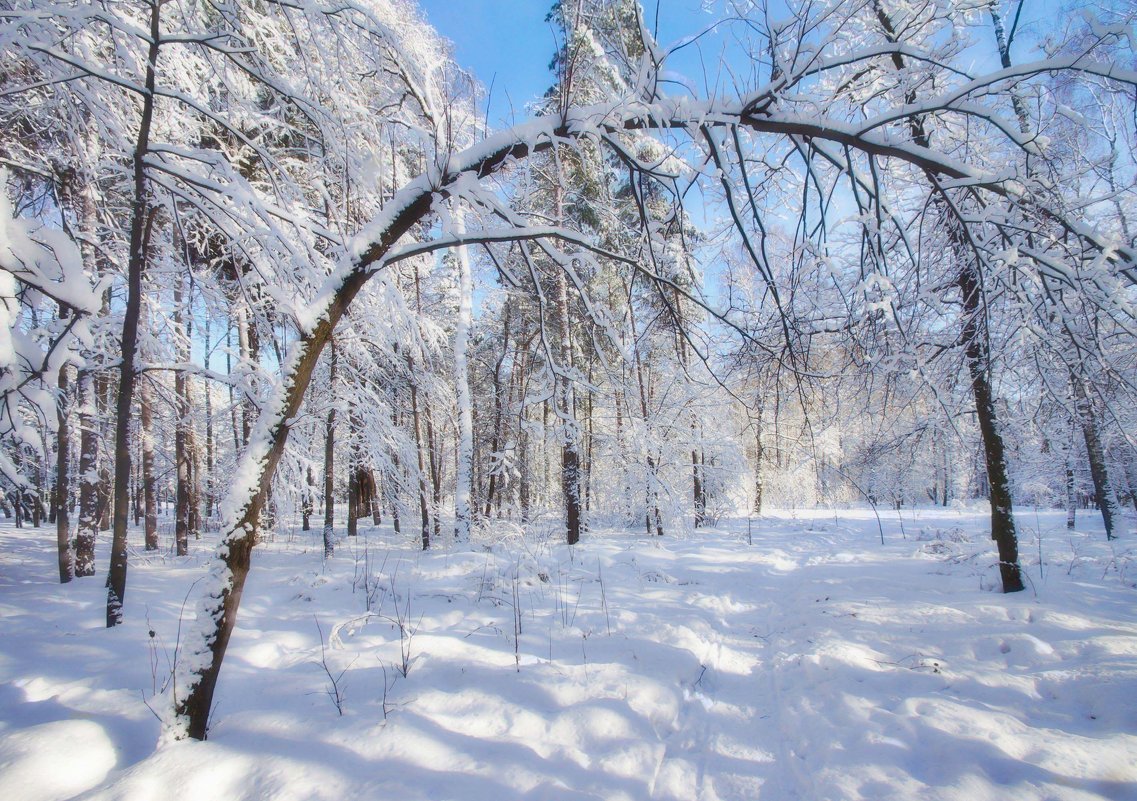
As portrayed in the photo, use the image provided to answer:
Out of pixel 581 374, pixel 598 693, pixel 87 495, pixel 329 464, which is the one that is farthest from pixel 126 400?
pixel 87 495

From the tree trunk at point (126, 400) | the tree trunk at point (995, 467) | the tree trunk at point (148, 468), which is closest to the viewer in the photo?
the tree trunk at point (126, 400)

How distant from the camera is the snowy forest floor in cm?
216

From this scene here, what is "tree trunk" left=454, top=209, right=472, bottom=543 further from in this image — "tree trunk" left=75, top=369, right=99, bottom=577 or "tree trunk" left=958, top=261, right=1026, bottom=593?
"tree trunk" left=958, top=261, right=1026, bottom=593

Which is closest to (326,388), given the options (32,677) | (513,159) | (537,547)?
(537,547)

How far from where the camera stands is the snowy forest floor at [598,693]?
7.09 ft

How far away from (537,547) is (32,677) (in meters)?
6.60

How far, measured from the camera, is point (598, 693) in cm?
304

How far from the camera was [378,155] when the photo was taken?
3.06 m

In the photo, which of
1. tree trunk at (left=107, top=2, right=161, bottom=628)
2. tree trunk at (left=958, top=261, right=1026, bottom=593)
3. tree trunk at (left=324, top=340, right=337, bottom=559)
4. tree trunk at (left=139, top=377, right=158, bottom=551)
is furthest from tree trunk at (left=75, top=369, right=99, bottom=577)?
tree trunk at (left=958, top=261, right=1026, bottom=593)

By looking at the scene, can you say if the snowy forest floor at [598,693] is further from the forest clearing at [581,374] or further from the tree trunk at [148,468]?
the tree trunk at [148,468]

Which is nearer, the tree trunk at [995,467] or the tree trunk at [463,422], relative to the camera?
the tree trunk at [995,467]

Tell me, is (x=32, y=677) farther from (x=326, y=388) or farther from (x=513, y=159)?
(x=326, y=388)

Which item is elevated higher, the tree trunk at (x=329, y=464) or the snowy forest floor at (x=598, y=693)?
the tree trunk at (x=329, y=464)

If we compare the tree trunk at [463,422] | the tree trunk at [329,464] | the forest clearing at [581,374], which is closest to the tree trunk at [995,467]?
the forest clearing at [581,374]
